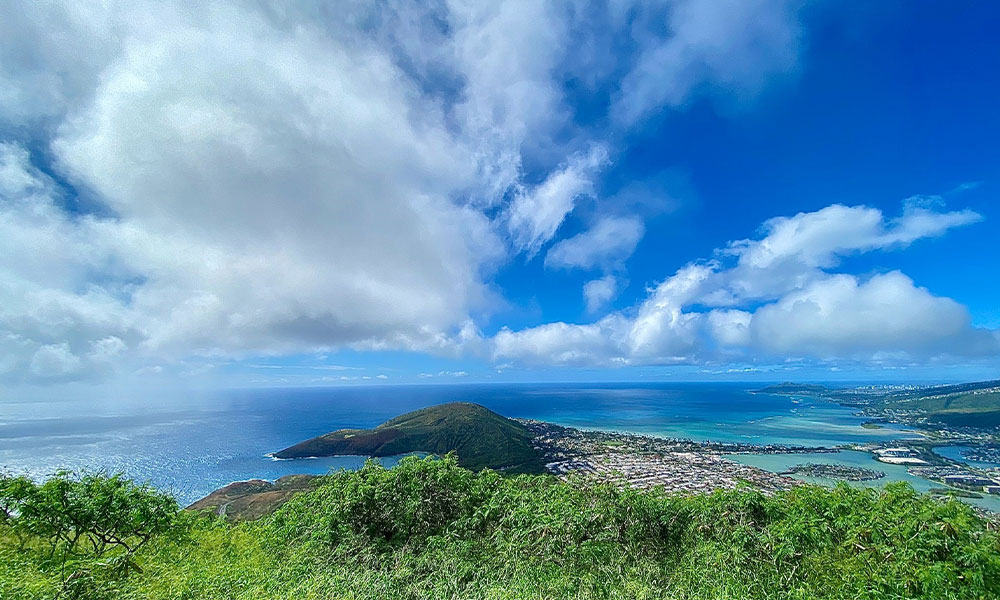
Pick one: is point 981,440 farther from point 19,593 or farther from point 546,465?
point 19,593

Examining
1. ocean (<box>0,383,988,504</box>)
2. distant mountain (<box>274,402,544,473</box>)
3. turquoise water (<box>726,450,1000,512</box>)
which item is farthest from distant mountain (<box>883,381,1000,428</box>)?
distant mountain (<box>274,402,544,473</box>)

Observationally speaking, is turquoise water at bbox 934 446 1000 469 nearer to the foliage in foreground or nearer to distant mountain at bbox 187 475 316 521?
the foliage in foreground

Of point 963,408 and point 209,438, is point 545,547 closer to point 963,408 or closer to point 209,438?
point 209,438

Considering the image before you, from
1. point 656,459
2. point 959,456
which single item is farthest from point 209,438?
point 959,456

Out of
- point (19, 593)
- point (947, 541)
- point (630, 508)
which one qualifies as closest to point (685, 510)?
point (630, 508)

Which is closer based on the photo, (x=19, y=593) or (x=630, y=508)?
(x=19, y=593)
